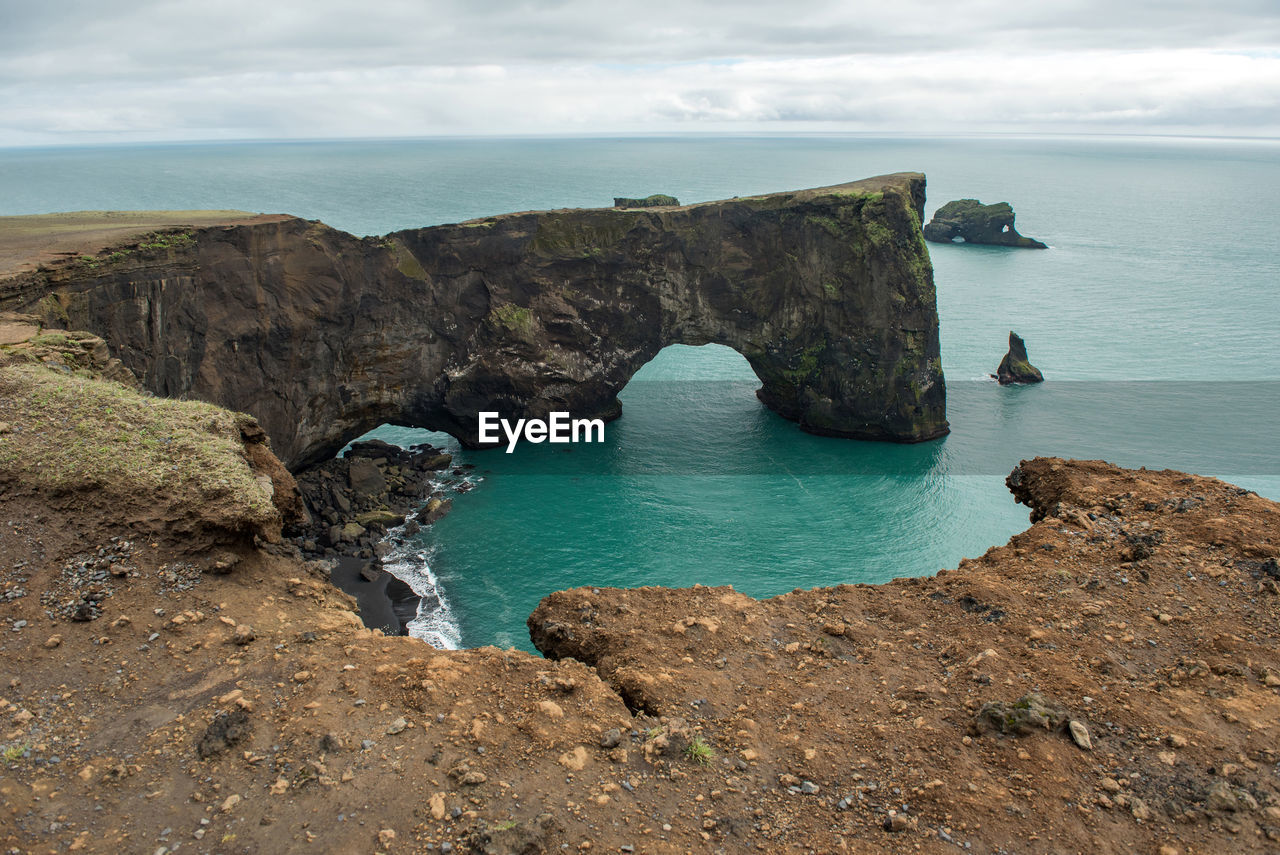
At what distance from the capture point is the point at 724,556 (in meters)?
36.5

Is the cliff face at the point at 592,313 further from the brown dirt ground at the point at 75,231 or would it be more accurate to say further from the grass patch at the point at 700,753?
the grass patch at the point at 700,753

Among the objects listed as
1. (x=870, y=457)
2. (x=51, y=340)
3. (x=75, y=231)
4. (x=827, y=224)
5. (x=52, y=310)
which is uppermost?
(x=827, y=224)

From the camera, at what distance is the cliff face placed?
4153cm

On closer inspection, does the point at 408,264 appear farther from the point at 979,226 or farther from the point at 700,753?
the point at 979,226

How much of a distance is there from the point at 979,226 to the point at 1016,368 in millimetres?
67502

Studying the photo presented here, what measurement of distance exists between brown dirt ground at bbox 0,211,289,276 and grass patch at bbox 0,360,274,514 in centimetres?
1282

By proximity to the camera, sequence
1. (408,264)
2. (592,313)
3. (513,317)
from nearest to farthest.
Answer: (408,264)
(513,317)
(592,313)

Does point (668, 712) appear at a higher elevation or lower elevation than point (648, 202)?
lower

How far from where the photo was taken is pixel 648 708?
12922 millimetres

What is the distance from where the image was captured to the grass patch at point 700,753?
38.7 feet

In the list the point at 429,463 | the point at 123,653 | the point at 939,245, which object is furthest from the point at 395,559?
the point at 939,245

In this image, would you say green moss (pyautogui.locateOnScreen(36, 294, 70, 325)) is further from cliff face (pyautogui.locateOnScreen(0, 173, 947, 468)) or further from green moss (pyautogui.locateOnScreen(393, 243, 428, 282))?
green moss (pyautogui.locateOnScreen(393, 243, 428, 282))

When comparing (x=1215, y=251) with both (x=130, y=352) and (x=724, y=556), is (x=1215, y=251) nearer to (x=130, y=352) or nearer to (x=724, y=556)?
(x=724, y=556)

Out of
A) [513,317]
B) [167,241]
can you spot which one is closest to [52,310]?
[167,241]
